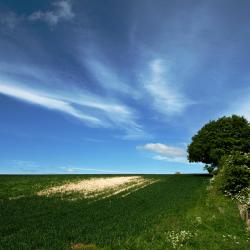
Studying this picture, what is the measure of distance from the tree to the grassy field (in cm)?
5497

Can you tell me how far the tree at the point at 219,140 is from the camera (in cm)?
9306

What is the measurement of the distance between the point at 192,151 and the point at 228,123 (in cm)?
1090

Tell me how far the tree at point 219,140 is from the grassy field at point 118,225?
54970mm

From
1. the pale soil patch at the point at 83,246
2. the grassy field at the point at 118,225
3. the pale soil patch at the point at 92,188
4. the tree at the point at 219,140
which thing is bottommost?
the pale soil patch at the point at 83,246

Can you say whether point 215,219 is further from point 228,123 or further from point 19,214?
point 228,123

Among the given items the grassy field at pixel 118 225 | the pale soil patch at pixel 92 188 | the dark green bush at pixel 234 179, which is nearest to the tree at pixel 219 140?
the pale soil patch at pixel 92 188

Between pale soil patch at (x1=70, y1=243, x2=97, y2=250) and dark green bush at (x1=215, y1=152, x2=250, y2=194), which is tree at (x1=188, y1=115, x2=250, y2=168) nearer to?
dark green bush at (x1=215, y1=152, x2=250, y2=194)

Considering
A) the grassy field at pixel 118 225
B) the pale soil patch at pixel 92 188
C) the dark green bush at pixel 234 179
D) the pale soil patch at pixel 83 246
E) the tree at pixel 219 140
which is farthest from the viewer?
the tree at pixel 219 140

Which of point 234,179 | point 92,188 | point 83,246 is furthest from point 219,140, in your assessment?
point 83,246

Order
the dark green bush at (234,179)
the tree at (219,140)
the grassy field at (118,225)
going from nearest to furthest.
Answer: the grassy field at (118,225)
the dark green bush at (234,179)
the tree at (219,140)

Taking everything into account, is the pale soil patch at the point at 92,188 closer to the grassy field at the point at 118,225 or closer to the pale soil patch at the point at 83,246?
the grassy field at the point at 118,225

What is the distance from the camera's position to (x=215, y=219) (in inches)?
1186

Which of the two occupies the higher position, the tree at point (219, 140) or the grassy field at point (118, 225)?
the tree at point (219, 140)

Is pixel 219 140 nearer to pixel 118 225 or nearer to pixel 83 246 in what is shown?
pixel 118 225
